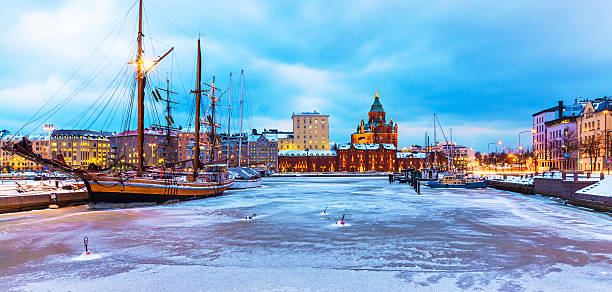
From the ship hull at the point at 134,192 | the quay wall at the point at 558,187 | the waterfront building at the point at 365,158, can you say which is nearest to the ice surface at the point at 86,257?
the ship hull at the point at 134,192

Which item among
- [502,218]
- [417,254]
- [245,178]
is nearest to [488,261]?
[417,254]

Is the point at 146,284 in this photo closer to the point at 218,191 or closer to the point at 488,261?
A: the point at 488,261

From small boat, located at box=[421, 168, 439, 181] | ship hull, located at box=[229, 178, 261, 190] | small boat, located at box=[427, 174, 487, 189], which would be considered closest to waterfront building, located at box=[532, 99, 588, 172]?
small boat, located at box=[421, 168, 439, 181]

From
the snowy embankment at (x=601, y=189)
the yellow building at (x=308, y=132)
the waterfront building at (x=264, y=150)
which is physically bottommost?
the snowy embankment at (x=601, y=189)

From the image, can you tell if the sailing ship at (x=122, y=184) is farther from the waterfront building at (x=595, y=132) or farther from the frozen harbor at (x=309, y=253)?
the waterfront building at (x=595, y=132)

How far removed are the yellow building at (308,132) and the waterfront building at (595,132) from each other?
123 m

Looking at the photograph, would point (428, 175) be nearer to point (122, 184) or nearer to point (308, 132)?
point (122, 184)

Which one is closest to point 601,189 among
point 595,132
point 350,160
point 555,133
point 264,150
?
point 595,132

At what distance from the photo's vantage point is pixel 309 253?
15094 mm

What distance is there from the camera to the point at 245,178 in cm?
7094

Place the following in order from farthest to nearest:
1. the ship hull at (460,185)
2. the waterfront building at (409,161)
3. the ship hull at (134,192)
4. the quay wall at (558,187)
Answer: the waterfront building at (409,161) < the ship hull at (460,185) < the quay wall at (558,187) < the ship hull at (134,192)

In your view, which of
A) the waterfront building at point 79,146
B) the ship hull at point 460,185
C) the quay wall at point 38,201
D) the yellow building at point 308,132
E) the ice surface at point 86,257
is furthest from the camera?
the yellow building at point 308,132

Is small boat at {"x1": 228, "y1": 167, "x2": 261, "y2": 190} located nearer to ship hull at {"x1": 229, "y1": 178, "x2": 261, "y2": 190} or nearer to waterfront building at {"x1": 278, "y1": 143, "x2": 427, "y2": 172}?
ship hull at {"x1": 229, "y1": 178, "x2": 261, "y2": 190}

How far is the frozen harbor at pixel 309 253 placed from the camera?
37.2ft
